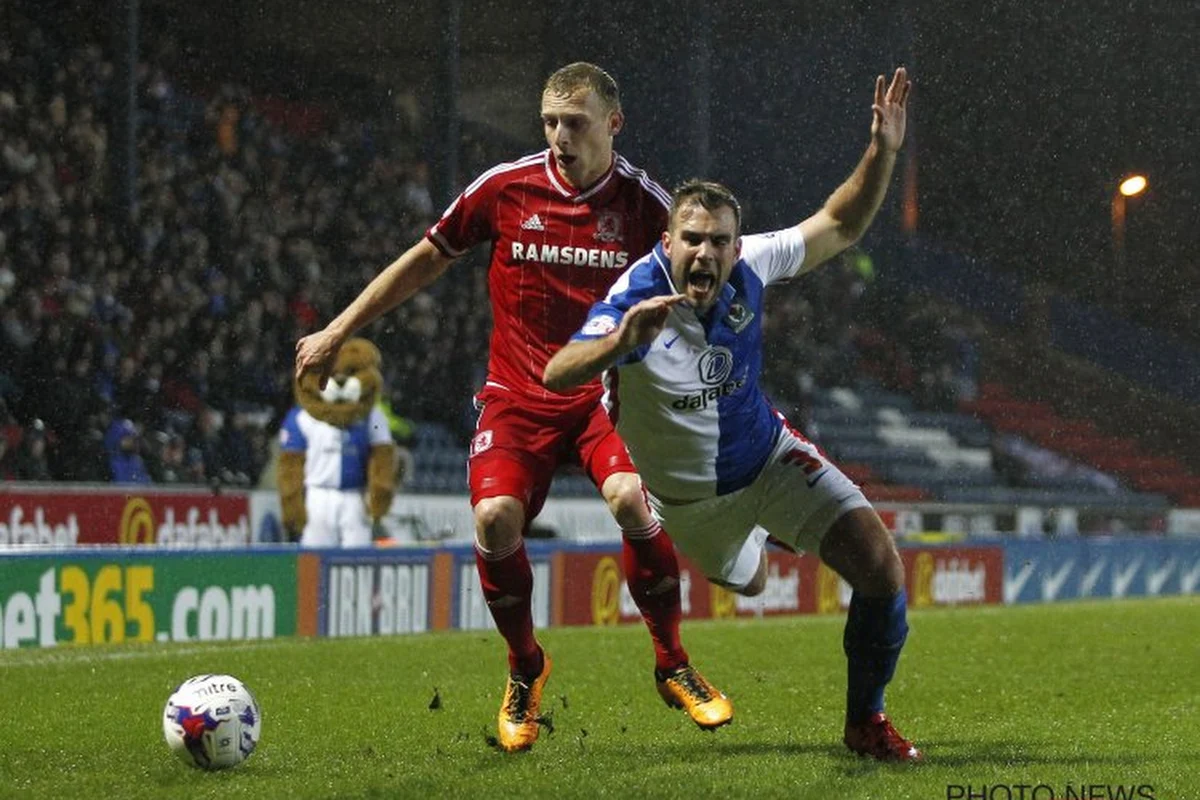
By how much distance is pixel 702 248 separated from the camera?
5.03 metres

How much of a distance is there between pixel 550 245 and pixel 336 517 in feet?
24.8

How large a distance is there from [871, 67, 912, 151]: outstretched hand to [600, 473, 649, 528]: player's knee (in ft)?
4.26

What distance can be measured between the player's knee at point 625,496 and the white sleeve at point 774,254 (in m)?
0.85

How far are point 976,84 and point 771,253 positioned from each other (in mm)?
26284

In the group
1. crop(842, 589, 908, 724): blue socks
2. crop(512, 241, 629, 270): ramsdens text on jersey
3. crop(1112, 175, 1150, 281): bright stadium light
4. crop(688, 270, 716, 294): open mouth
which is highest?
crop(1112, 175, 1150, 281): bright stadium light

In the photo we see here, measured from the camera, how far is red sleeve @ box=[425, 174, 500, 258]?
6098 mm

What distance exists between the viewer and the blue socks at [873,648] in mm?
5508

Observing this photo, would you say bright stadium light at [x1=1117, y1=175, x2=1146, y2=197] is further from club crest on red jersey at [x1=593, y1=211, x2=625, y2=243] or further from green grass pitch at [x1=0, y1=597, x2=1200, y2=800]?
club crest on red jersey at [x1=593, y1=211, x2=625, y2=243]

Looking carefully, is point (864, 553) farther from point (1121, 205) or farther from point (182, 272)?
point (1121, 205)

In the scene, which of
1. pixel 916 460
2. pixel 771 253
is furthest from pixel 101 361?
pixel 916 460

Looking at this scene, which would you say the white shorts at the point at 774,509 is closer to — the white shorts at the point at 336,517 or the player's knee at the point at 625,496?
the player's knee at the point at 625,496

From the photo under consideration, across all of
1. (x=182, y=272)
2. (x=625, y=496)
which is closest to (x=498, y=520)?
(x=625, y=496)

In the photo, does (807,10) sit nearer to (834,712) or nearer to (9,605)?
(9,605)

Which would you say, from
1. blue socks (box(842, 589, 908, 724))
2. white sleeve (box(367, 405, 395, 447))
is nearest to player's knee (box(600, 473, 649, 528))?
blue socks (box(842, 589, 908, 724))
